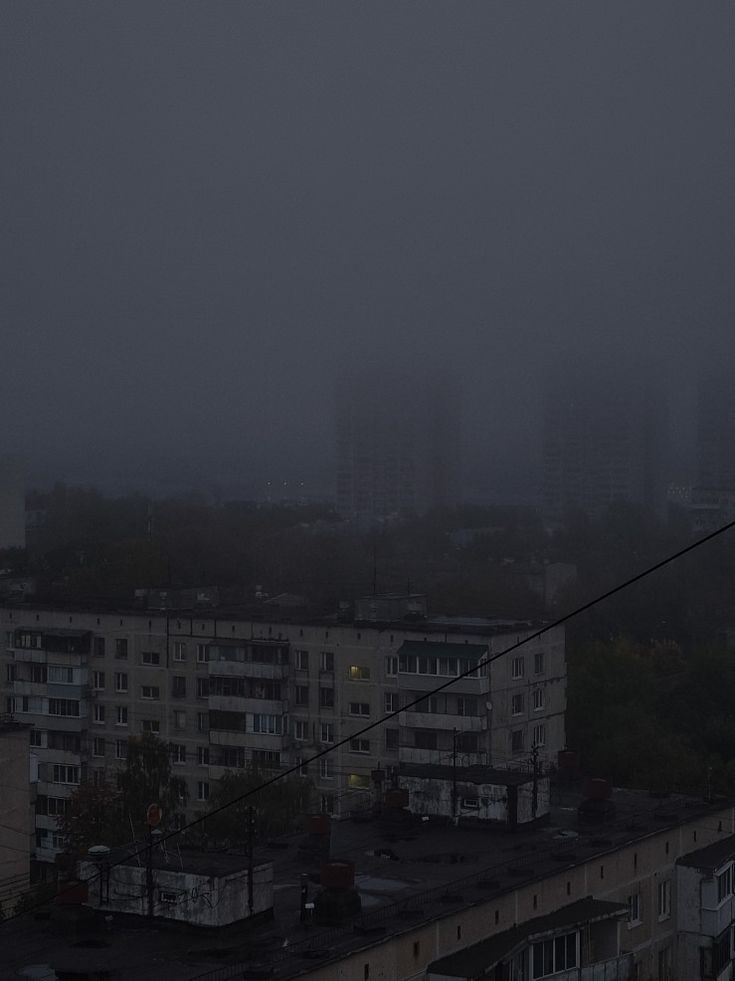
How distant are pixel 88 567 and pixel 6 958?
18075mm

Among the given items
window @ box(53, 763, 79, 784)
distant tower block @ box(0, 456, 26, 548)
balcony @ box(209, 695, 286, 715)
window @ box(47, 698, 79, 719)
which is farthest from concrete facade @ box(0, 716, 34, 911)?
distant tower block @ box(0, 456, 26, 548)

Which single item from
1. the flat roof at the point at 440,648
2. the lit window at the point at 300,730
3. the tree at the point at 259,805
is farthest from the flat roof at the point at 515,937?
the lit window at the point at 300,730

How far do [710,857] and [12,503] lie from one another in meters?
24.6

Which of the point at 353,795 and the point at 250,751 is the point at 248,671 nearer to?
the point at 250,751

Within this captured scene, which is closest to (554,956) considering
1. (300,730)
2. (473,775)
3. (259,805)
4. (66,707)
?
(473,775)

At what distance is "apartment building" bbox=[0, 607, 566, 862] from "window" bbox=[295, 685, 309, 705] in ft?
0.04

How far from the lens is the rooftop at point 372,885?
4.46 m

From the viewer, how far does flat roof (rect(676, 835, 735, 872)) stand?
6105 mm

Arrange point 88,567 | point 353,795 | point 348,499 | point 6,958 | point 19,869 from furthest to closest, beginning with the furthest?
point 348,499 → point 88,567 → point 353,795 → point 19,869 → point 6,958

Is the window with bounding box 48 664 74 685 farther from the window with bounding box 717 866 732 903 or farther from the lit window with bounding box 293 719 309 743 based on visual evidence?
the window with bounding box 717 866 732 903

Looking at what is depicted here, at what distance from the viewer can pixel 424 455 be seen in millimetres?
36656

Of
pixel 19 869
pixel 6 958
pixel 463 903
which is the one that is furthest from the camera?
pixel 19 869

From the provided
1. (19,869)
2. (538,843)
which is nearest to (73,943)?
(538,843)

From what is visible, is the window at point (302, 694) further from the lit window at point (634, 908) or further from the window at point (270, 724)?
the lit window at point (634, 908)
